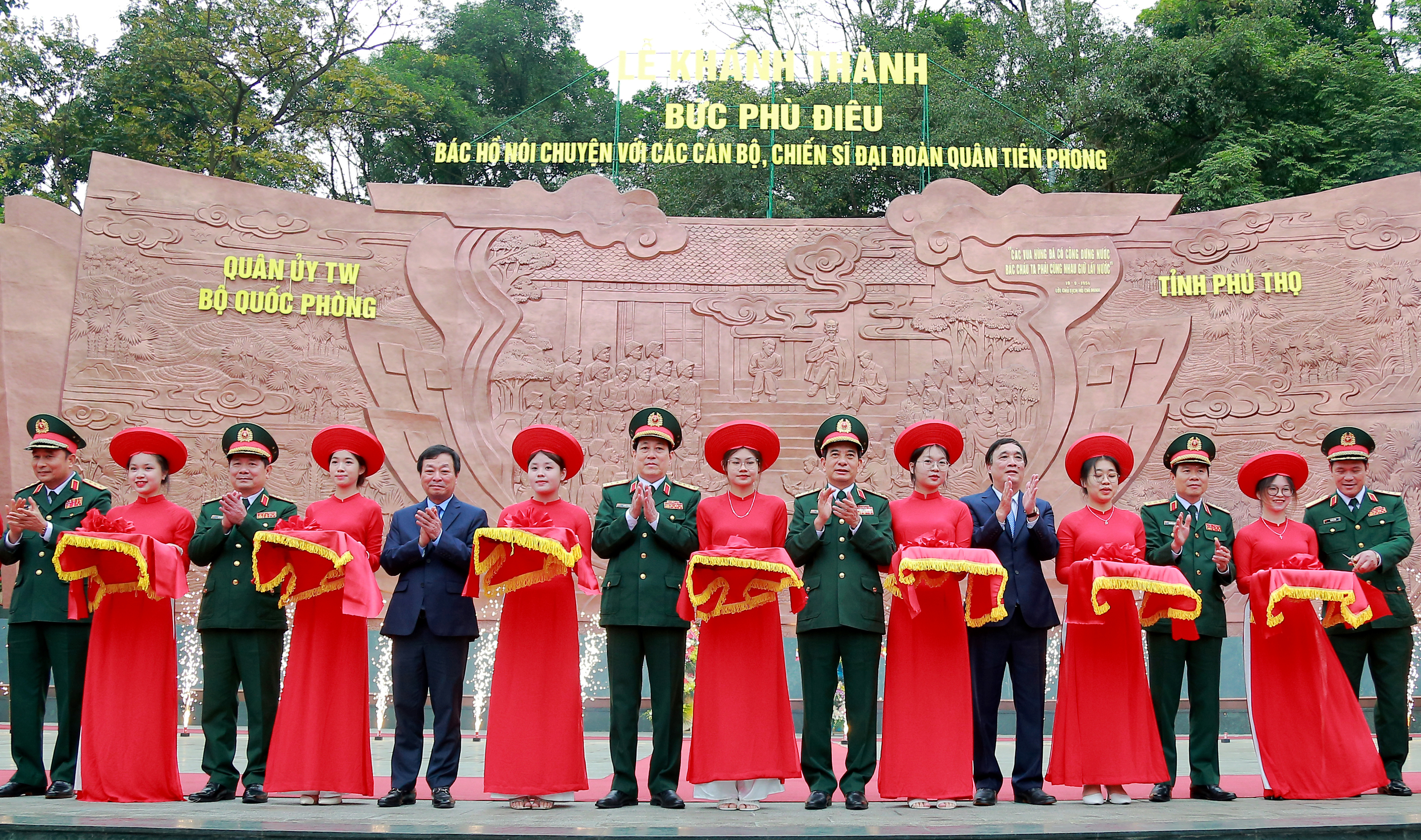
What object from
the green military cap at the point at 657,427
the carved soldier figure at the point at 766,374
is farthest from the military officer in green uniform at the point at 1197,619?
the carved soldier figure at the point at 766,374

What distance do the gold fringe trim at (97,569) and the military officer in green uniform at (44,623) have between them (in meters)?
0.17

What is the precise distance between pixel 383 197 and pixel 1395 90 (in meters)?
14.0

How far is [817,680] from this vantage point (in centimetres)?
447

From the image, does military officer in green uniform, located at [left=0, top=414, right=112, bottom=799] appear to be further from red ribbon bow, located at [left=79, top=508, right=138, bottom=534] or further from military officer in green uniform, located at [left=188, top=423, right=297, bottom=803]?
military officer in green uniform, located at [left=188, top=423, right=297, bottom=803]

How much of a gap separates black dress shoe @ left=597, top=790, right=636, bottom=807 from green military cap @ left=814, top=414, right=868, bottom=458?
1641 millimetres

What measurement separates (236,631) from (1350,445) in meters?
5.26

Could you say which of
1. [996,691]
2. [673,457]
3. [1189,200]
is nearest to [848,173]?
[1189,200]

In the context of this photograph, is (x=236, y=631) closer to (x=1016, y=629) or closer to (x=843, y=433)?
(x=843, y=433)

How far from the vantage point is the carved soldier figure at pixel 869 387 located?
10.1 m

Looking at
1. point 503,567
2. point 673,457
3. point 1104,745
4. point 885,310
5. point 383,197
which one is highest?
point 383,197

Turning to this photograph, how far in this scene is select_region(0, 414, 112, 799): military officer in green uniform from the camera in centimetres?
456

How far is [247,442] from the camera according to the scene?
477 cm

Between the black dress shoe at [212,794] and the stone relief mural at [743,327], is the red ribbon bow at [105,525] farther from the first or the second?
the stone relief mural at [743,327]

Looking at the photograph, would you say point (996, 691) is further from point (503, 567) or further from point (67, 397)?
point (67, 397)
